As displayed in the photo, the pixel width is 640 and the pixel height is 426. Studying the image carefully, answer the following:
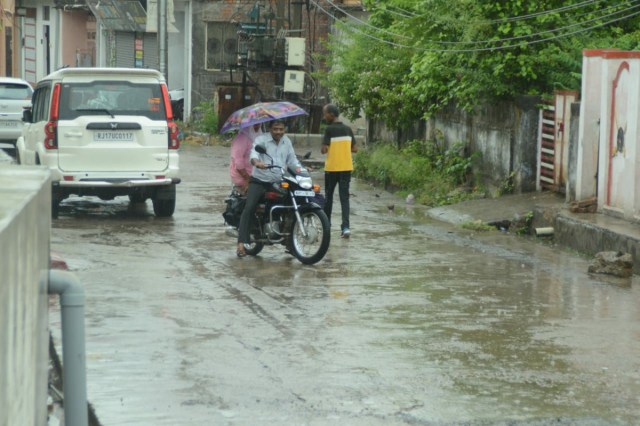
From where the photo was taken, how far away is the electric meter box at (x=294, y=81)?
32281mm

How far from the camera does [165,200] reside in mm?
15836

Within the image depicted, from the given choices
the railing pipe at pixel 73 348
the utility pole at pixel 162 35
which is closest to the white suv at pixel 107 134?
the railing pipe at pixel 73 348

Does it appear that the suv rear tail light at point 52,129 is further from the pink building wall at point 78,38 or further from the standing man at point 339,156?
the pink building wall at point 78,38

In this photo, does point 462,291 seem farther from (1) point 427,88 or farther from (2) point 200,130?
(2) point 200,130

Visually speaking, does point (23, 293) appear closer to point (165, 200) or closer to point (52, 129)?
point (52, 129)

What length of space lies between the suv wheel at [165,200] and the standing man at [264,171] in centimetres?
363

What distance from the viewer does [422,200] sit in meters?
18.5

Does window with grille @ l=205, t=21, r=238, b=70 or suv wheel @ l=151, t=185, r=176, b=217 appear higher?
window with grille @ l=205, t=21, r=238, b=70

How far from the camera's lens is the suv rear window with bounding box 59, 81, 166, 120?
1524cm

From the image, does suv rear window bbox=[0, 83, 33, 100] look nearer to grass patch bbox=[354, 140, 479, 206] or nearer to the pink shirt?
grass patch bbox=[354, 140, 479, 206]

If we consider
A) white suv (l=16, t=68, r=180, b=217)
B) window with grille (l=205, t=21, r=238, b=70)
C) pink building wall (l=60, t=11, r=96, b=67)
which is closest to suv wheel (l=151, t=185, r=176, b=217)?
white suv (l=16, t=68, r=180, b=217)

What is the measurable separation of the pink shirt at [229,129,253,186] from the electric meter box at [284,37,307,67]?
19.6 meters

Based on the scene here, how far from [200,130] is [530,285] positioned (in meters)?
25.4

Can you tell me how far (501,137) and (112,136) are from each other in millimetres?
6100
